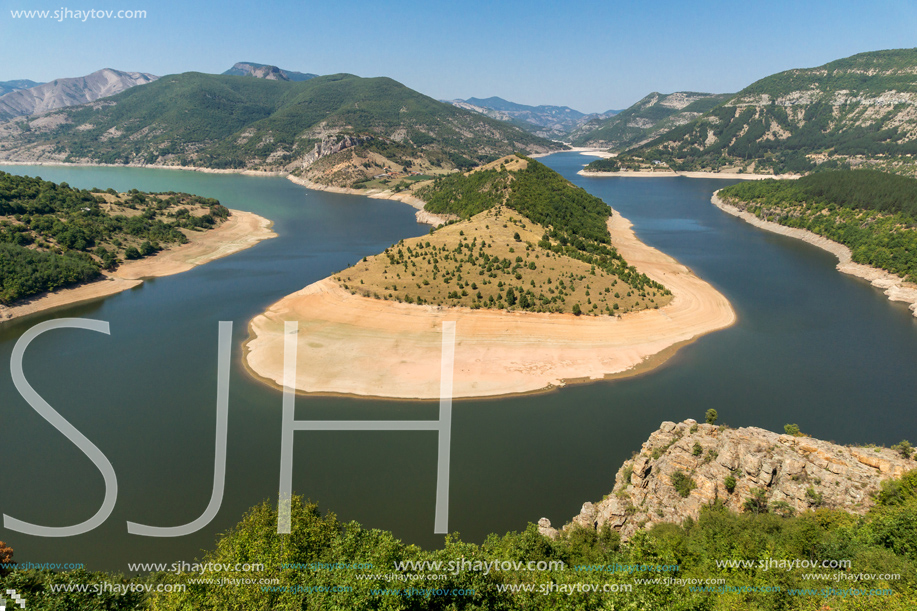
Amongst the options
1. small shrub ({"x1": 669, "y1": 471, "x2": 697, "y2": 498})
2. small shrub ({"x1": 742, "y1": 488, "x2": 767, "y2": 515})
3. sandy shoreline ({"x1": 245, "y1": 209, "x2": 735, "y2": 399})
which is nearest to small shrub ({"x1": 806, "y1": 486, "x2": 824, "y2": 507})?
small shrub ({"x1": 742, "y1": 488, "x2": 767, "y2": 515})

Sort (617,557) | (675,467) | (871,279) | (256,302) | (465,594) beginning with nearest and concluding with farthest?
(465,594) → (617,557) → (675,467) → (256,302) → (871,279)

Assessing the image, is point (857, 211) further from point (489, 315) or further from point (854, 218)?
point (489, 315)

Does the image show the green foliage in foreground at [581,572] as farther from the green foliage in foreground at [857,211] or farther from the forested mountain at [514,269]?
the green foliage in foreground at [857,211]

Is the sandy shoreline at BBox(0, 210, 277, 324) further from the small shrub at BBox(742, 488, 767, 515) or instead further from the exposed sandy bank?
the small shrub at BBox(742, 488, 767, 515)

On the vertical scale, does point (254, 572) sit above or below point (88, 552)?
above

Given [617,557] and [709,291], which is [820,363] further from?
[617,557]

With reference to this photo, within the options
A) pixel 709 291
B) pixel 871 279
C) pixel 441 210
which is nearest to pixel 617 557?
pixel 709 291
